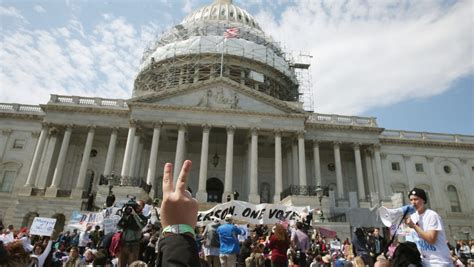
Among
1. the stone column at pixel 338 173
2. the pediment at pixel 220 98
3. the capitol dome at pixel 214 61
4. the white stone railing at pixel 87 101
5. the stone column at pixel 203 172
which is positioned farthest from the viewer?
the capitol dome at pixel 214 61

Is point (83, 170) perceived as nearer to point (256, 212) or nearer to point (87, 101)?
point (87, 101)

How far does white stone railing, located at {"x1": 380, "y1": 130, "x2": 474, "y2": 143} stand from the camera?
155 ft

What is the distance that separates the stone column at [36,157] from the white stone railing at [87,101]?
3.54 m

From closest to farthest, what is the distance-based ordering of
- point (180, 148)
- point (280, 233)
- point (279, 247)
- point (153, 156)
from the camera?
point (279, 247) → point (280, 233) → point (153, 156) → point (180, 148)

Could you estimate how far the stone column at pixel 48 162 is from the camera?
3656 centimetres

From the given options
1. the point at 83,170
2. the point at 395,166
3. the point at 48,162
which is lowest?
the point at 83,170

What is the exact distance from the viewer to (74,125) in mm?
39188

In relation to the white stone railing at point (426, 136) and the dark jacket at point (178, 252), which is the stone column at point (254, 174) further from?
the dark jacket at point (178, 252)

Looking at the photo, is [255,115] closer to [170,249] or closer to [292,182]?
[292,182]

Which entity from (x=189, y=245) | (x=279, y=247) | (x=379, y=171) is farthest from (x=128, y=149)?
(x=189, y=245)

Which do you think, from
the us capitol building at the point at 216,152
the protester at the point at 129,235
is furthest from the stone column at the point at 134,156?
the protester at the point at 129,235

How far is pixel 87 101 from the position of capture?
41094 millimetres

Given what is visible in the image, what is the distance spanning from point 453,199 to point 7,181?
5451 centimetres

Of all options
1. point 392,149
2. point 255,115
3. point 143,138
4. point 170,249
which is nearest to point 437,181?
point 392,149
